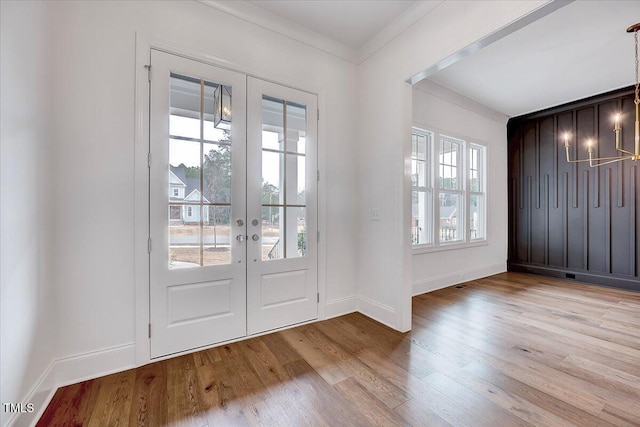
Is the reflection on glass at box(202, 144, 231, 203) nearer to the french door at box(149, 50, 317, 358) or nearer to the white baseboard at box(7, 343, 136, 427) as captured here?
the french door at box(149, 50, 317, 358)

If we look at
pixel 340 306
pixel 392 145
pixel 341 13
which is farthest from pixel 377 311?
pixel 341 13

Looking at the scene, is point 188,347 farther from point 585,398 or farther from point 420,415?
point 585,398

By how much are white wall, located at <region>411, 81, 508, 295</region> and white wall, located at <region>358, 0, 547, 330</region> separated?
1.06 meters

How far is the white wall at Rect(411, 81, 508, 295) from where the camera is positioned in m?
3.80

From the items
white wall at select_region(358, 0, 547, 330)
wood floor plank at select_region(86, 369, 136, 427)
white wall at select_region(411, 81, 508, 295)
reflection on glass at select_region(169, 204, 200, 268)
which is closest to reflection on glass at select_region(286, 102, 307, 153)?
white wall at select_region(358, 0, 547, 330)

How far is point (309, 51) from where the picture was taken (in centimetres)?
277

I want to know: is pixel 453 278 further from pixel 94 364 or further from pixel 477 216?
pixel 94 364

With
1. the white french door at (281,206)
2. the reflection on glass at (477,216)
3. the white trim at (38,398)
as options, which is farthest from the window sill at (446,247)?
the white trim at (38,398)

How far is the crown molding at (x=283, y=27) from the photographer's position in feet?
7.55

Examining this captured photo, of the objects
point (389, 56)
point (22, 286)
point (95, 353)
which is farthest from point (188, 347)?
point (389, 56)

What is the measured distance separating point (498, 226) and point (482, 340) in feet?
10.9

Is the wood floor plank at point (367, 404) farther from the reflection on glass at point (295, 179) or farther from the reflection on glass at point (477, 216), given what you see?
the reflection on glass at point (477, 216)

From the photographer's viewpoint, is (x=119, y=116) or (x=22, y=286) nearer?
(x=22, y=286)

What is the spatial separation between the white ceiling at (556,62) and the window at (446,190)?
836mm
